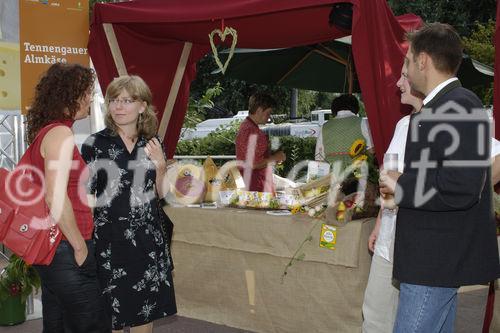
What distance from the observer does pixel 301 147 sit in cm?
1422

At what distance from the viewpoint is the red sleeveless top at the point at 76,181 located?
107 inches

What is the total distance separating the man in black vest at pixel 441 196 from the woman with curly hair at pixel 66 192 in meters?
1.36

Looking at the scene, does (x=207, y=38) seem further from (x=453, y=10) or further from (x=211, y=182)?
(x=453, y=10)

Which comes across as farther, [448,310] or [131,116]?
[131,116]

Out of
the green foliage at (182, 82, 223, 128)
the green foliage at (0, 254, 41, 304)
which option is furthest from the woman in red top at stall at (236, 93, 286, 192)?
the green foliage at (0, 254, 41, 304)

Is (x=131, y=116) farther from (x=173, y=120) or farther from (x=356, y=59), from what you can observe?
(x=173, y=120)

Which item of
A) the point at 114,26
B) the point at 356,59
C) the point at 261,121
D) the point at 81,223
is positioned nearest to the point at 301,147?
the point at 261,121

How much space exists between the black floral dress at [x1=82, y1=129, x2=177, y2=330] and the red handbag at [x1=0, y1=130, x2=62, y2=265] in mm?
486

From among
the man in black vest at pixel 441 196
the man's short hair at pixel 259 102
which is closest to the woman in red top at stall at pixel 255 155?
the man's short hair at pixel 259 102

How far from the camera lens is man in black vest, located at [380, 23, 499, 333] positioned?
2.07 meters

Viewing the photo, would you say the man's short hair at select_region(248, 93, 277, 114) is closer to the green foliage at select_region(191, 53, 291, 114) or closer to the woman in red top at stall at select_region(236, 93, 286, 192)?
the woman in red top at stall at select_region(236, 93, 286, 192)

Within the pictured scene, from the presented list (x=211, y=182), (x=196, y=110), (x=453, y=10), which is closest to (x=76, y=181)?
(x=211, y=182)

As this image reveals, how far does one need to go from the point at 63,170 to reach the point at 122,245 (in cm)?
71

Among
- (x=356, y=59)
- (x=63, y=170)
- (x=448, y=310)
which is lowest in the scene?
(x=448, y=310)
